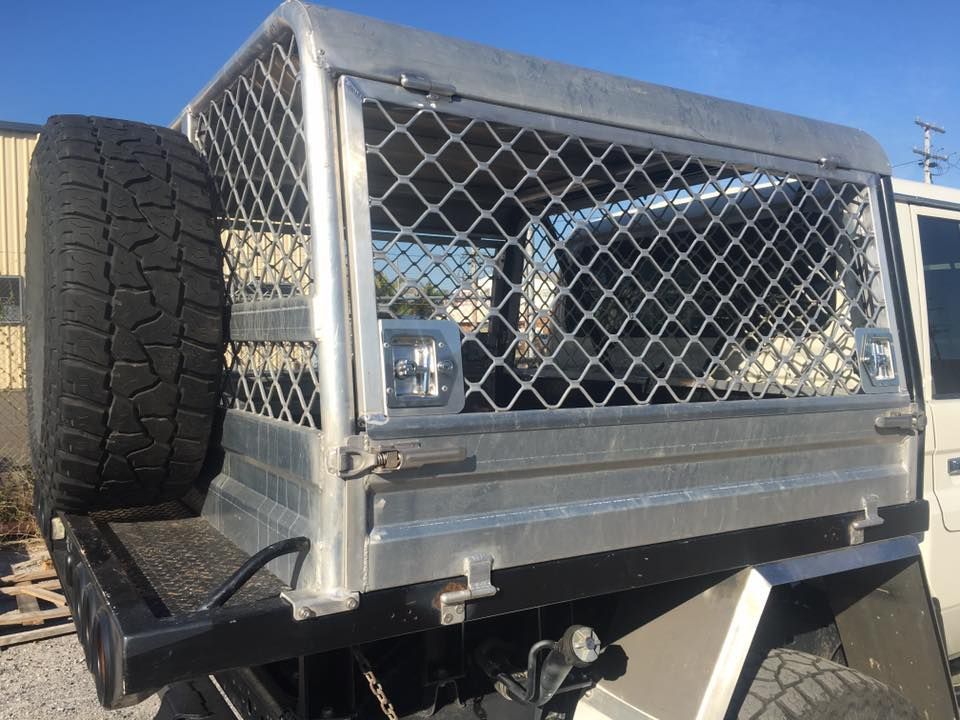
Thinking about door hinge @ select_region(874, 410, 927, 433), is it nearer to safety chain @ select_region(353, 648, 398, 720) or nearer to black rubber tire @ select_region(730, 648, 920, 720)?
black rubber tire @ select_region(730, 648, 920, 720)

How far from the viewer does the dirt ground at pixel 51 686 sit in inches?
150

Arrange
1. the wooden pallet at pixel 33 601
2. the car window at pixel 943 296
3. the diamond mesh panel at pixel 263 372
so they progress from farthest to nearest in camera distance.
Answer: the wooden pallet at pixel 33 601 → the car window at pixel 943 296 → the diamond mesh panel at pixel 263 372

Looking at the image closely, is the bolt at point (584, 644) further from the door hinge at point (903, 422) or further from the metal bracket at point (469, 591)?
the door hinge at point (903, 422)

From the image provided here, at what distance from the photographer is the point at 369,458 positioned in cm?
159

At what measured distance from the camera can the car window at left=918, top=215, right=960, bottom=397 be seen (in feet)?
9.62

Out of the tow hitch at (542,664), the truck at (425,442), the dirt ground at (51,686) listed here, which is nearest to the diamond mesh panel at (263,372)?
the truck at (425,442)

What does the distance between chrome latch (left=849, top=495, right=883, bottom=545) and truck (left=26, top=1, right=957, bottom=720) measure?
0.01 meters

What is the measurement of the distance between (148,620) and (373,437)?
0.51m

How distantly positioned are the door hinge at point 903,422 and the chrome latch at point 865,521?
0.21m

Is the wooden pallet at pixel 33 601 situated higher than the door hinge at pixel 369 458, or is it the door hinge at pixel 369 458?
the door hinge at pixel 369 458

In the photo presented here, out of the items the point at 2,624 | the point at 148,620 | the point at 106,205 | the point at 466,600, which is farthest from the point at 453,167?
the point at 2,624

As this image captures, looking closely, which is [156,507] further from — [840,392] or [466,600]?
[840,392]

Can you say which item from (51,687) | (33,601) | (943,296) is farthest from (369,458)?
(33,601)

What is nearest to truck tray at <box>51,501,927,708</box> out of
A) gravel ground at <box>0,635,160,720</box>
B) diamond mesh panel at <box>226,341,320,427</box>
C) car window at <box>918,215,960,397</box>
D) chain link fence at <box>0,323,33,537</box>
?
diamond mesh panel at <box>226,341,320,427</box>
